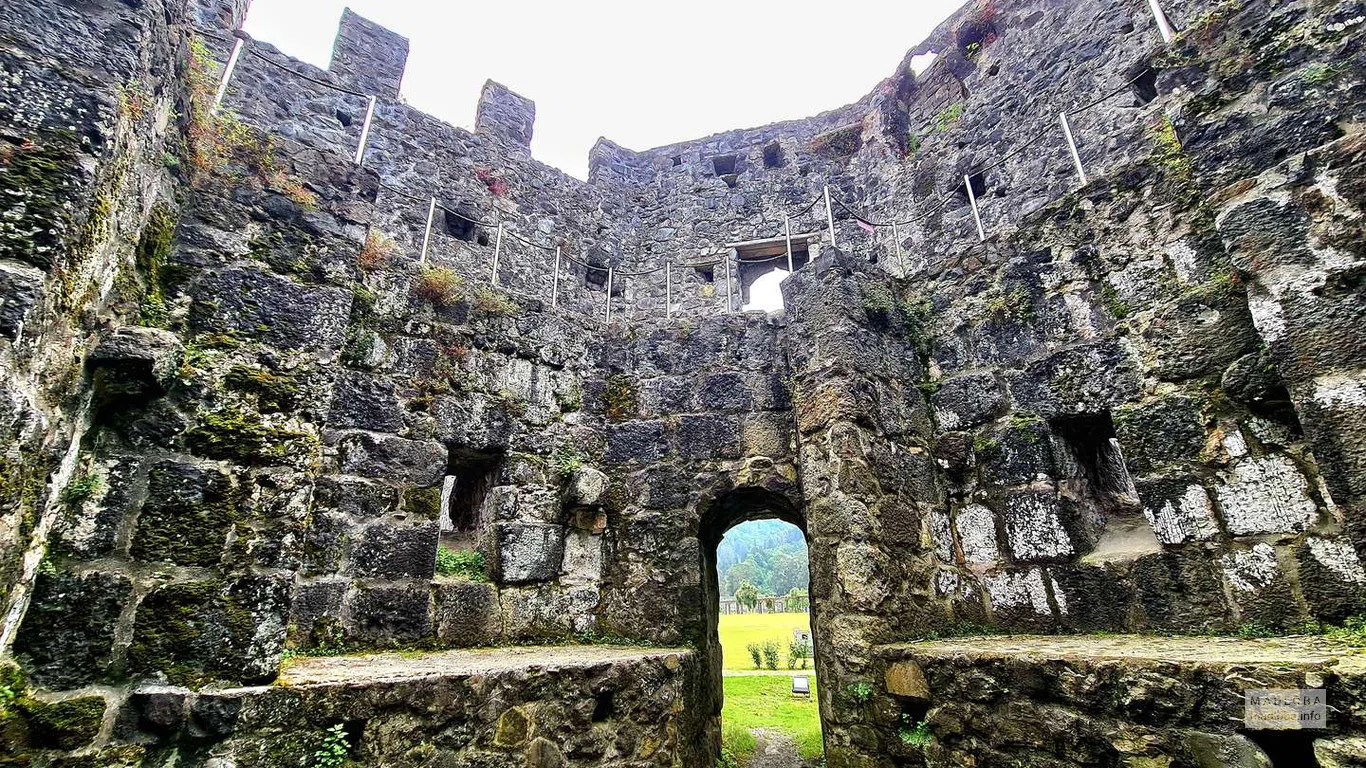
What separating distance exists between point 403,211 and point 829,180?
27.3 feet

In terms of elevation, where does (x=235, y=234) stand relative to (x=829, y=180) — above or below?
below

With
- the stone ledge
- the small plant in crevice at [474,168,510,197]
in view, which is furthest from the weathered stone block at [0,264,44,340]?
the small plant in crevice at [474,168,510,197]

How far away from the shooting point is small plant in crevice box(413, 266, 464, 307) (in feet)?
16.3

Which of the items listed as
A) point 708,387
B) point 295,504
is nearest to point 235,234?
point 295,504

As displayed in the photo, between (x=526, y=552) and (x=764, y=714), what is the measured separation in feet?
17.5

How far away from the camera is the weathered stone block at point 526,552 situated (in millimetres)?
4734

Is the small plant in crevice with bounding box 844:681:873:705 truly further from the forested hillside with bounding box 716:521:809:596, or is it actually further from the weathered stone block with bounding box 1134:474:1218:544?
the forested hillside with bounding box 716:521:809:596

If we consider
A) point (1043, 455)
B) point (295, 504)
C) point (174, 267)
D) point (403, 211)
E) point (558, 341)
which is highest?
point (403, 211)

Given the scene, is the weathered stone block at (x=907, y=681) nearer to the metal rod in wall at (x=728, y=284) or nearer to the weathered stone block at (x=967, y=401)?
the weathered stone block at (x=967, y=401)

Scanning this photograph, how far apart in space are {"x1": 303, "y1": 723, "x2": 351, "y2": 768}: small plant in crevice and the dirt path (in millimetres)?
4495

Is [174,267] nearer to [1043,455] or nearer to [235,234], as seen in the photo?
[235,234]

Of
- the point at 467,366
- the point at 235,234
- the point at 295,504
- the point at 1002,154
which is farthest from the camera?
the point at 1002,154

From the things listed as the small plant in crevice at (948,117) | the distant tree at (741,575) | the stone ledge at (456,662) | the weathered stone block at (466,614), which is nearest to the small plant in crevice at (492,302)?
the weathered stone block at (466,614)

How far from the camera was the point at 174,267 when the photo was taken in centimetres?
251
